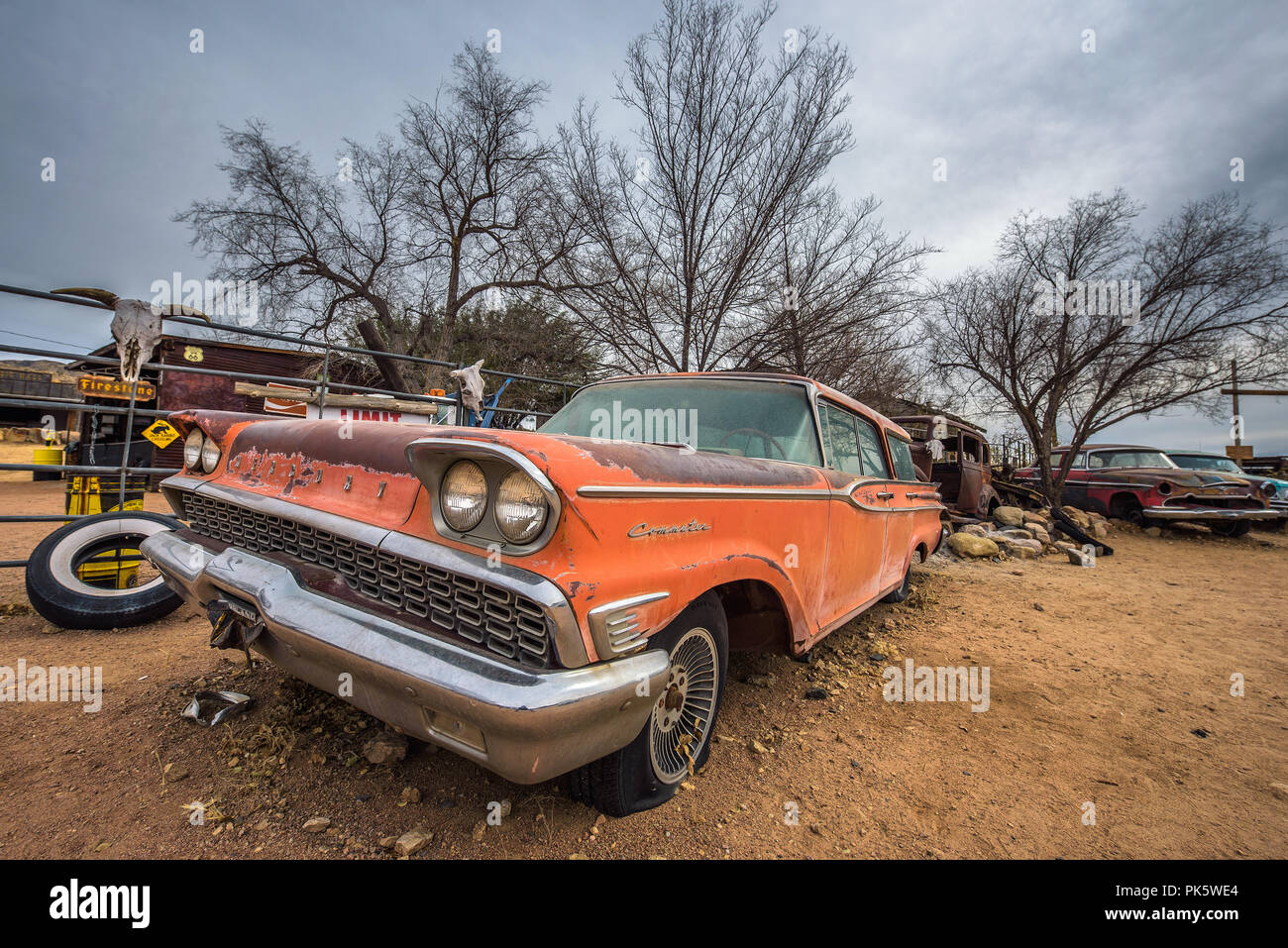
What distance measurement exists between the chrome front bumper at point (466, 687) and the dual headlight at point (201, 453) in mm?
1138

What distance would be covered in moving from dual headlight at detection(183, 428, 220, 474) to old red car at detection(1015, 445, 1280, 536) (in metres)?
12.8

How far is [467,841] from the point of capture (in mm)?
1627

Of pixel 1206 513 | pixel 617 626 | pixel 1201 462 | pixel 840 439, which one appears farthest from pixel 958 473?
pixel 617 626

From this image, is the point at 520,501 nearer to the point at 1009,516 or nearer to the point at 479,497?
the point at 479,497

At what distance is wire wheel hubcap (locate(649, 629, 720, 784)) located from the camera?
5.87 ft

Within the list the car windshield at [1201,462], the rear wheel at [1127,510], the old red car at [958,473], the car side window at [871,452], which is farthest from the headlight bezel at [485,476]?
the car windshield at [1201,462]

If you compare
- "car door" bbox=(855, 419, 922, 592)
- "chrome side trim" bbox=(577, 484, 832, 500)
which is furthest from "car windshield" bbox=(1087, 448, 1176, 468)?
"chrome side trim" bbox=(577, 484, 832, 500)

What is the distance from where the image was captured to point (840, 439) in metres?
3.12

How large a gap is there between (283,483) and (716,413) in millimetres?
1796

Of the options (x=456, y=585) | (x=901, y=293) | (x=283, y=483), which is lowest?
(x=456, y=585)

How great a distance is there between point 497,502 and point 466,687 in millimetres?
432

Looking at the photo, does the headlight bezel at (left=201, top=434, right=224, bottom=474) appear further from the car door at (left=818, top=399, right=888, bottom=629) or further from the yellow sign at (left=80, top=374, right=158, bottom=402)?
the yellow sign at (left=80, top=374, right=158, bottom=402)
